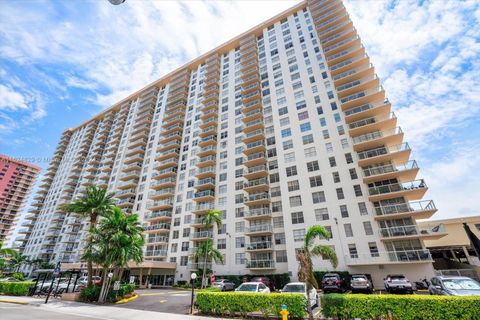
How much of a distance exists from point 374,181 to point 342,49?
88.7ft

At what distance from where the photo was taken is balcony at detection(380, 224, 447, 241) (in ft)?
89.5

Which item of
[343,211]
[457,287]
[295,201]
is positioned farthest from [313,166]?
[457,287]

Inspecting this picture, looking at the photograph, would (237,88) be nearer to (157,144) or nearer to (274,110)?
(274,110)

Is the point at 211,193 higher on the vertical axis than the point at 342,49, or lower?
lower

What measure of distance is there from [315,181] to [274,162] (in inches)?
339

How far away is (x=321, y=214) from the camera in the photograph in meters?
34.3

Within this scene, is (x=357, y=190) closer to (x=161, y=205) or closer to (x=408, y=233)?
(x=408, y=233)

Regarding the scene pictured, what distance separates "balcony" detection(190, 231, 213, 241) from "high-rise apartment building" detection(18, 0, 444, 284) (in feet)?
0.86

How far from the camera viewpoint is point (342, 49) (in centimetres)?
4409

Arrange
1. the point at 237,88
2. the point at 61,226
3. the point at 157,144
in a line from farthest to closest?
the point at 61,226
the point at 157,144
the point at 237,88

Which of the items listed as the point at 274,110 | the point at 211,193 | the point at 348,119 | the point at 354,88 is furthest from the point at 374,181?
the point at 211,193

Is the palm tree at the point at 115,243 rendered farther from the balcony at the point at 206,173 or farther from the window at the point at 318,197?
the window at the point at 318,197

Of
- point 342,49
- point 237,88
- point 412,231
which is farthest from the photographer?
point 237,88

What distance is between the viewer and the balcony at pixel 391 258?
26.6m
